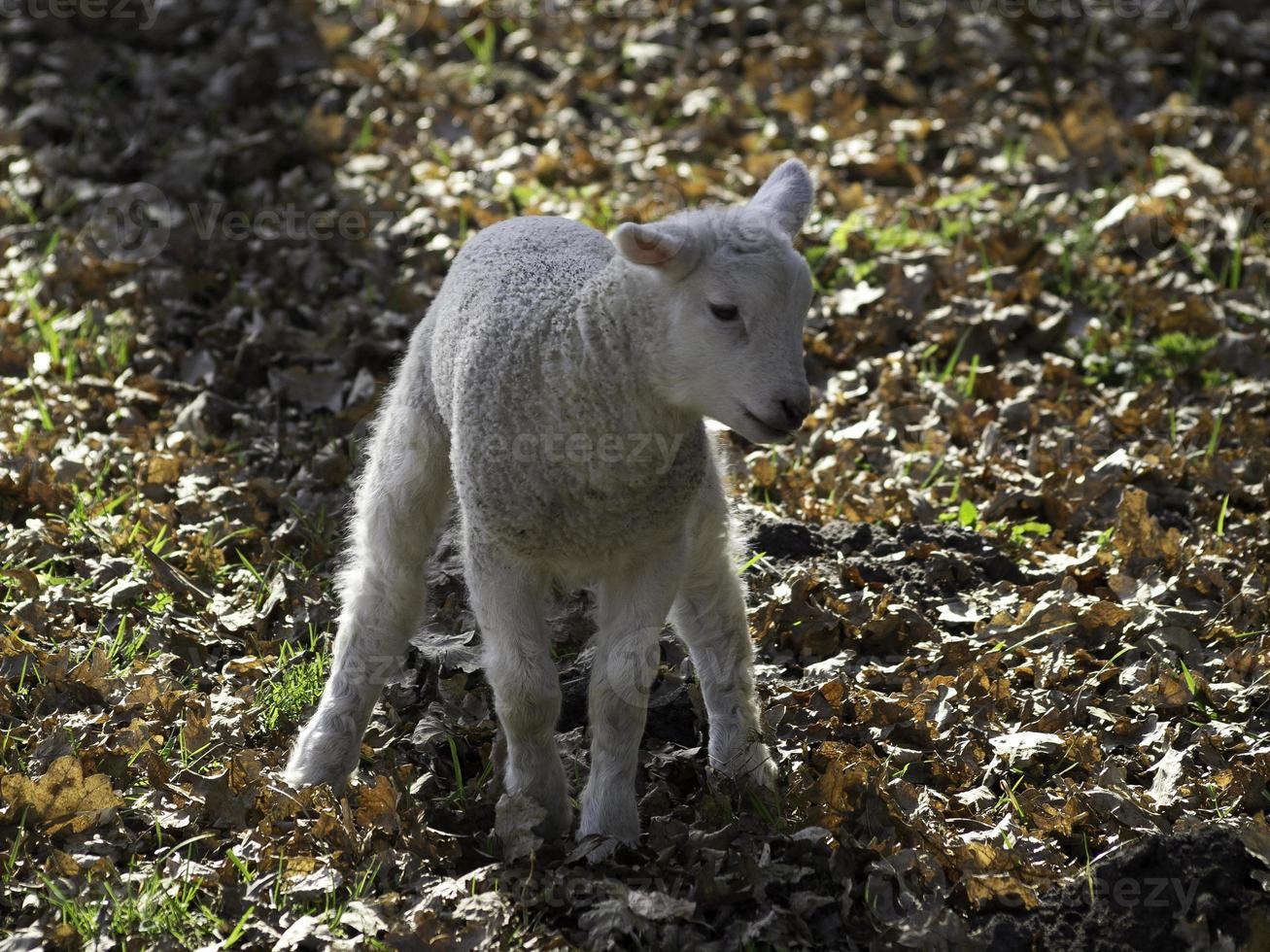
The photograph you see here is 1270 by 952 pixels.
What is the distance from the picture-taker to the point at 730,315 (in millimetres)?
3785

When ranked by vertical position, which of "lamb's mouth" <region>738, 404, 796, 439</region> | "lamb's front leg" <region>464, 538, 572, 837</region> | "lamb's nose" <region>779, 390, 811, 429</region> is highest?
"lamb's nose" <region>779, 390, 811, 429</region>

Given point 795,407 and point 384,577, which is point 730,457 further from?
point 795,407

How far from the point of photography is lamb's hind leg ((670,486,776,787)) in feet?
15.4

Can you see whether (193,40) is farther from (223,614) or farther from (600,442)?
(600,442)

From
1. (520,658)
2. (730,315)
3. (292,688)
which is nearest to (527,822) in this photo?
(520,658)

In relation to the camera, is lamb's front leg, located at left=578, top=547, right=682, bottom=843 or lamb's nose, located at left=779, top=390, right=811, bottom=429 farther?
lamb's front leg, located at left=578, top=547, right=682, bottom=843

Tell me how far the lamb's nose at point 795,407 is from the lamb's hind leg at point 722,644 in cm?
96

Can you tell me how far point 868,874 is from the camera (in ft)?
13.1

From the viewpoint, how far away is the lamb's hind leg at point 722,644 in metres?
4.70

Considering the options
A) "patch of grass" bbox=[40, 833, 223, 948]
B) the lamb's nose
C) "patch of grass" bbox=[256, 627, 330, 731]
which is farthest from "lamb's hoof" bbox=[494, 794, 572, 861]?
the lamb's nose

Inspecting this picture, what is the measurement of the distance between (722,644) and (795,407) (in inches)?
50.8

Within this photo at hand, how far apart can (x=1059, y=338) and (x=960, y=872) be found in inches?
159

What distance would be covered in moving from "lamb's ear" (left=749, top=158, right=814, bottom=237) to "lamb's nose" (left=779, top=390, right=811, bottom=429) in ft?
2.04

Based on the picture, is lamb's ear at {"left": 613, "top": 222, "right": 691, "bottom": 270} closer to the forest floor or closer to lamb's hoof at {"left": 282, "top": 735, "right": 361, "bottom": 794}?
the forest floor
